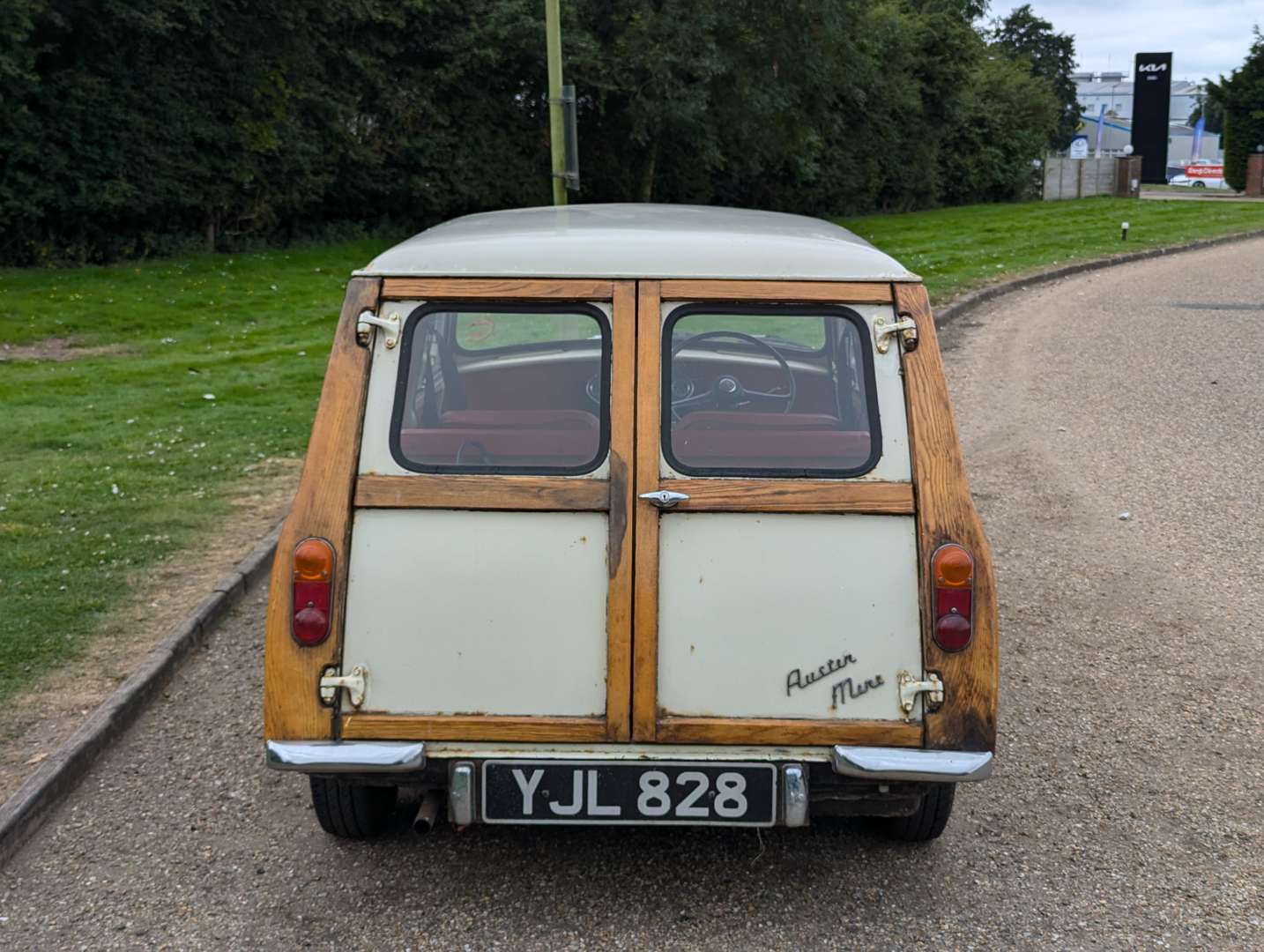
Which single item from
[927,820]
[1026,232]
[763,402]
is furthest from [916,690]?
[1026,232]

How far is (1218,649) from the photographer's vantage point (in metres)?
5.95

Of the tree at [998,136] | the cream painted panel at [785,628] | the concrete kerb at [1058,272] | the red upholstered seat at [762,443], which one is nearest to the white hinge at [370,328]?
the red upholstered seat at [762,443]

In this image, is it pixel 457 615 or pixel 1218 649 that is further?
pixel 1218 649

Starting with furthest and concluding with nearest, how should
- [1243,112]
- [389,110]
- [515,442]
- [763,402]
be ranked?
[1243,112], [389,110], [763,402], [515,442]

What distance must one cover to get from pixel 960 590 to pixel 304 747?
179cm

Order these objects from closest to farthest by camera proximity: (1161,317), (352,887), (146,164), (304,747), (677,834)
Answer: (304,747), (352,887), (677,834), (1161,317), (146,164)

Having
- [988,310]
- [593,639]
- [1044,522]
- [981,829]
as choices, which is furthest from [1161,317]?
[593,639]

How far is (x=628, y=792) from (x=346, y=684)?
0.80m

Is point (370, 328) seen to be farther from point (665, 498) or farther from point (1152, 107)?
point (1152, 107)

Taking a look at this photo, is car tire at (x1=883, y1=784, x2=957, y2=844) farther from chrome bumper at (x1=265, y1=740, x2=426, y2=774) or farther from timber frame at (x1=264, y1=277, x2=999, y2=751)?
chrome bumper at (x1=265, y1=740, x2=426, y2=774)

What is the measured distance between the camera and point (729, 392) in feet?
13.4

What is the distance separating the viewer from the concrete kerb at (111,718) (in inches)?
169

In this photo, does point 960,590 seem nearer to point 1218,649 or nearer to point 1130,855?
point 1130,855

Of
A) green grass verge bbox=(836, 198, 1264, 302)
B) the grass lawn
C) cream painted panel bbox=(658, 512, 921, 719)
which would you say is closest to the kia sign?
green grass verge bbox=(836, 198, 1264, 302)
